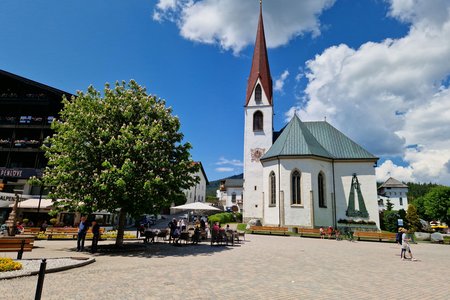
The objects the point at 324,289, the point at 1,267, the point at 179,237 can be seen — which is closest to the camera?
the point at 324,289

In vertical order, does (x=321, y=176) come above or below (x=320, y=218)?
above

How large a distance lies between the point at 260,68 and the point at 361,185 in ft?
73.1

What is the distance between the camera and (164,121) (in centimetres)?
1605

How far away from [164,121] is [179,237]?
792cm

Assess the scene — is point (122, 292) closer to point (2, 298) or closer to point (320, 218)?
point (2, 298)

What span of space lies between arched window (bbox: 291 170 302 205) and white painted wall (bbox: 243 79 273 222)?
671cm

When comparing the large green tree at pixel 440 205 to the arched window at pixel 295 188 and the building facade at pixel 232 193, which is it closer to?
the building facade at pixel 232 193

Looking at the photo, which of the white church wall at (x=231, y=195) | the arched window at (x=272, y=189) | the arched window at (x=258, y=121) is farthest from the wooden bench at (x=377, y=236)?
the white church wall at (x=231, y=195)

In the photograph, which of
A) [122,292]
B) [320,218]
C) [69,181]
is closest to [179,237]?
[69,181]

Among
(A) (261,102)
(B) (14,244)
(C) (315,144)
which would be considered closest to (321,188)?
(C) (315,144)

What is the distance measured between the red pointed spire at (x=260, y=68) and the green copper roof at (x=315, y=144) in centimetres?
819

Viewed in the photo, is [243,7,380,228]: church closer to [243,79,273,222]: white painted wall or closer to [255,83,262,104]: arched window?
[243,79,273,222]: white painted wall

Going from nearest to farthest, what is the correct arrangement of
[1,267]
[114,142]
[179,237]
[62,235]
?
[1,267]
[114,142]
[179,237]
[62,235]

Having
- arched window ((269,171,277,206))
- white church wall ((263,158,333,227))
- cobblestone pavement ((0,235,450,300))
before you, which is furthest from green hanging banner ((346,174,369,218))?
cobblestone pavement ((0,235,450,300))
